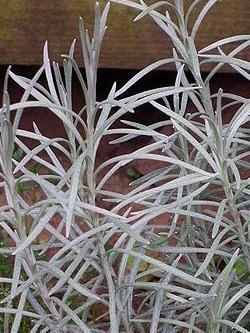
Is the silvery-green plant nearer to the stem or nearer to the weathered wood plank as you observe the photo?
the stem

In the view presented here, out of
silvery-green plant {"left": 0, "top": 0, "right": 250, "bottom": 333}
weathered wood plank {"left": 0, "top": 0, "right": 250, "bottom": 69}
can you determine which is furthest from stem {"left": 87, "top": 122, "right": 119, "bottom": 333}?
weathered wood plank {"left": 0, "top": 0, "right": 250, "bottom": 69}

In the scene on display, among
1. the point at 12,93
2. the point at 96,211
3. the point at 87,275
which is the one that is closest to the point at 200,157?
the point at 96,211

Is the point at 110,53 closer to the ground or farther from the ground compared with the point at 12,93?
farther from the ground

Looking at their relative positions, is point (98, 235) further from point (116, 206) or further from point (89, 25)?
point (89, 25)

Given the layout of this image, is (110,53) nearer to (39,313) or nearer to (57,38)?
(57,38)

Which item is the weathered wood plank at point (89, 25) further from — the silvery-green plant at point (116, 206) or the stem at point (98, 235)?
the stem at point (98, 235)

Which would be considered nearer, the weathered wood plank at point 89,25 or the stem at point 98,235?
the stem at point 98,235

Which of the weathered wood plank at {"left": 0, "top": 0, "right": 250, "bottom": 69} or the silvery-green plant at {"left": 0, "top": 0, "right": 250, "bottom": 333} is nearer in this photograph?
the silvery-green plant at {"left": 0, "top": 0, "right": 250, "bottom": 333}

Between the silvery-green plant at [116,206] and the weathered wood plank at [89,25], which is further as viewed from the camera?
the weathered wood plank at [89,25]

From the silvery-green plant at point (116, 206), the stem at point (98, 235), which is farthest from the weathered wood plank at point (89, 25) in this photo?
the stem at point (98, 235)
